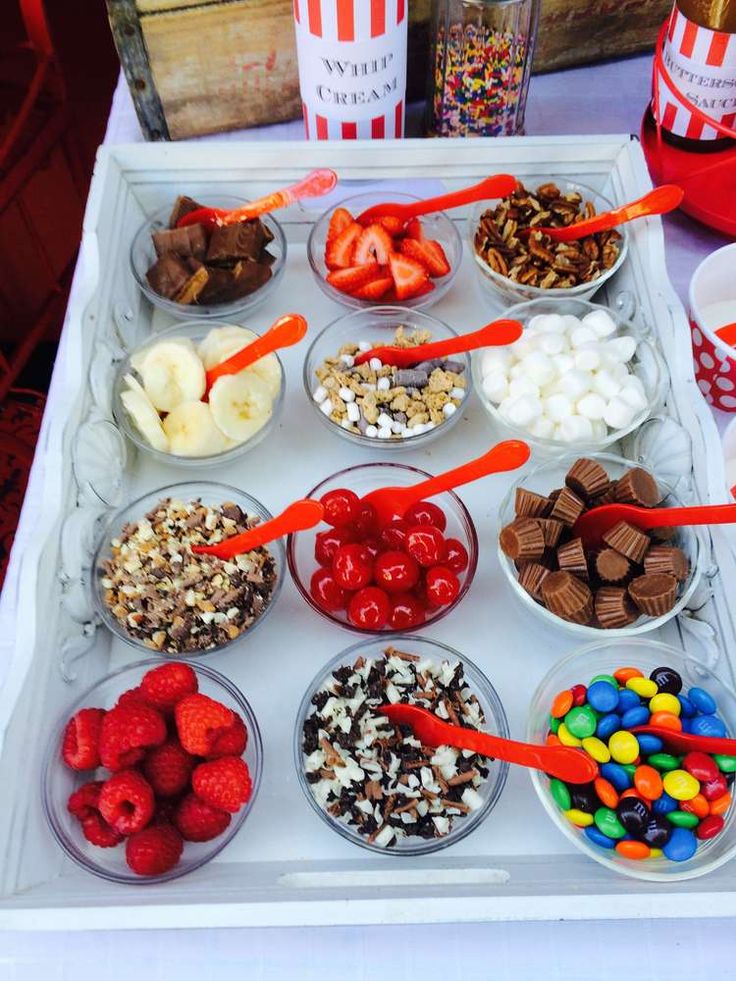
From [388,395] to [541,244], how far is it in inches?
13.6

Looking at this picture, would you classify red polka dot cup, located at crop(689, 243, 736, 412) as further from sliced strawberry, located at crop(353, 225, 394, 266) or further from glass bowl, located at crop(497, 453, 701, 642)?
sliced strawberry, located at crop(353, 225, 394, 266)

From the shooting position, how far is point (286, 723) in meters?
0.99

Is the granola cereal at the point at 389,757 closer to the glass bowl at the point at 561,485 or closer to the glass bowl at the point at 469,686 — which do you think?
the glass bowl at the point at 469,686

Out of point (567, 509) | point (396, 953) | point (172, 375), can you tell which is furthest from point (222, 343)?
point (396, 953)

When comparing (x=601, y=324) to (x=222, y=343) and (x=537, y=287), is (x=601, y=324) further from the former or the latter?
(x=222, y=343)

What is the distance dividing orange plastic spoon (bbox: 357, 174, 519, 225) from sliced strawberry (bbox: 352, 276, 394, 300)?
114 mm

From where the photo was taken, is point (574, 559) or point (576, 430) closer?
point (574, 559)

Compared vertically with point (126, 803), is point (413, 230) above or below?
above

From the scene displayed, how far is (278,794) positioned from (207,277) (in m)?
0.73

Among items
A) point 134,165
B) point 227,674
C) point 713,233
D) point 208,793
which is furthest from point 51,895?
point 713,233

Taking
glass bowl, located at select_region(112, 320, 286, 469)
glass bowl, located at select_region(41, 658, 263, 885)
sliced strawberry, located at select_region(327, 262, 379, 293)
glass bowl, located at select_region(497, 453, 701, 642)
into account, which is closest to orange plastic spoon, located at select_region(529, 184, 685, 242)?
sliced strawberry, located at select_region(327, 262, 379, 293)

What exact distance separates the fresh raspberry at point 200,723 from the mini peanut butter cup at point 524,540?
1.24ft

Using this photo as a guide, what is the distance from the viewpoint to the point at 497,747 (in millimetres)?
888

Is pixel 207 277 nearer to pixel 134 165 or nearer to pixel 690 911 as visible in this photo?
pixel 134 165
